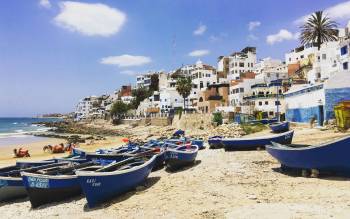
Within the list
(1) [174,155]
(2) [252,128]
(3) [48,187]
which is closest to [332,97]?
(2) [252,128]

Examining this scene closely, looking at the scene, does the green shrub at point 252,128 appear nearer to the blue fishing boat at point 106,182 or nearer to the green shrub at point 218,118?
the green shrub at point 218,118

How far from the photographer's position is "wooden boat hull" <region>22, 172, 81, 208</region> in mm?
14328

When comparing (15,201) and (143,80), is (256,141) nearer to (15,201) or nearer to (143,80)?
(15,201)

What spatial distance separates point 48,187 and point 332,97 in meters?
25.7

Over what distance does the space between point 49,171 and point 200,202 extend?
26.2 feet

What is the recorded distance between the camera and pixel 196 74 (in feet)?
317

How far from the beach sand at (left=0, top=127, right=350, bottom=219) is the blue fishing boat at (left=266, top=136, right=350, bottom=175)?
478mm

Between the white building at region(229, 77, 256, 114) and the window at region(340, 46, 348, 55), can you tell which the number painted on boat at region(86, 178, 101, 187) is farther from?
the white building at region(229, 77, 256, 114)

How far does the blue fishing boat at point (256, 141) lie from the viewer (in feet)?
75.9

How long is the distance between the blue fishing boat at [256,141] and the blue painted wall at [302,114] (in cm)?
1126

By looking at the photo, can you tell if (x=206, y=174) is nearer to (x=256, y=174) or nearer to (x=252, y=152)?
(x=256, y=174)

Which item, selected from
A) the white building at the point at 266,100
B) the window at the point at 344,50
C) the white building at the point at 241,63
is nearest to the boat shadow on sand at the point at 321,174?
the window at the point at 344,50

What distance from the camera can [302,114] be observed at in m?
37.8

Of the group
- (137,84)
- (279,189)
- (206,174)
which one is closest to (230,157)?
(206,174)
